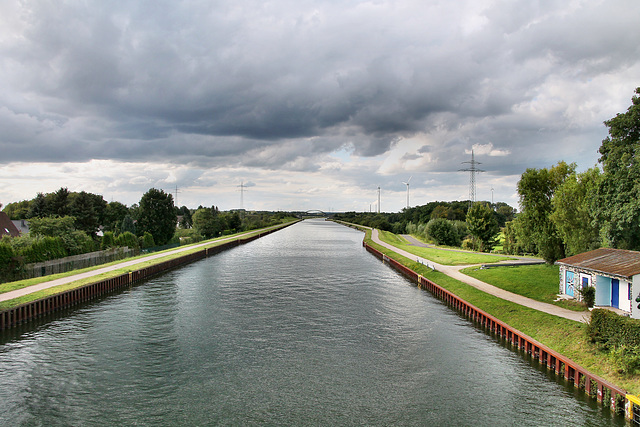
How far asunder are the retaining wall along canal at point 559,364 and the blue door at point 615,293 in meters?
6.07

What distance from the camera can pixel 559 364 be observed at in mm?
20094

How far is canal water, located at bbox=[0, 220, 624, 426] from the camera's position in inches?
627

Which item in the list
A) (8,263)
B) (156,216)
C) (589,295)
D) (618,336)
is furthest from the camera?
(156,216)

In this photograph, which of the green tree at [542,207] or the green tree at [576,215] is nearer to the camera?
the green tree at [576,215]

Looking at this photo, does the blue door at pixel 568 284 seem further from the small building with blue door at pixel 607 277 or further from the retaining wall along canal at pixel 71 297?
the retaining wall along canal at pixel 71 297

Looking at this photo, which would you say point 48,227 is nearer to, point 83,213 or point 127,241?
point 127,241

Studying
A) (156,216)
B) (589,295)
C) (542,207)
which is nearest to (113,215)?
(156,216)

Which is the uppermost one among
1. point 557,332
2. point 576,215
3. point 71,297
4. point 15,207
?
point 15,207

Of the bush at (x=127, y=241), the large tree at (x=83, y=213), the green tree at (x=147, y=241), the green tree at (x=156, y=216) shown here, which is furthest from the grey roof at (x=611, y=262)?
the large tree at (x=83, y=213)

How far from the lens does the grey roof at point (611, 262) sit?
2364 cm

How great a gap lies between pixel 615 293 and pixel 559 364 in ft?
26.0

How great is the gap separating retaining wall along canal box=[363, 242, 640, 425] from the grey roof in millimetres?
6589

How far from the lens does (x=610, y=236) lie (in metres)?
31.6

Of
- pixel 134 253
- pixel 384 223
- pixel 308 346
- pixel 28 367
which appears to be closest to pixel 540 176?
pixel 308 346
